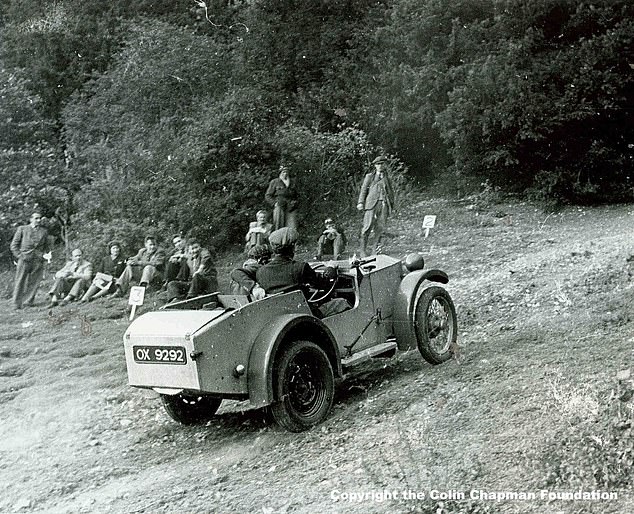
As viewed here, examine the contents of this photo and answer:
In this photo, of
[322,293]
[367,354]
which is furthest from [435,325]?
[322,293]

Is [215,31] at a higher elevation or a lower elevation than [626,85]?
higher

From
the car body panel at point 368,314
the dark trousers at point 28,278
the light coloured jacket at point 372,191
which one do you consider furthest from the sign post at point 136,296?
the car body panel at point 368,314

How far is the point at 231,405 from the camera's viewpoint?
671 centimetres

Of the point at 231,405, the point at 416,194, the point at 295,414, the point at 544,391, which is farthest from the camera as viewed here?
the point at 416,194

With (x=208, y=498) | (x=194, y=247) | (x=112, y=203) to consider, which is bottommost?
(x=208, y=498)

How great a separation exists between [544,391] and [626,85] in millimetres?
6347

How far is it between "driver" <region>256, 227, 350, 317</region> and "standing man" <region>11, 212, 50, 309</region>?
5373mm

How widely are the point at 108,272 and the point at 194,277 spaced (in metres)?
1.57

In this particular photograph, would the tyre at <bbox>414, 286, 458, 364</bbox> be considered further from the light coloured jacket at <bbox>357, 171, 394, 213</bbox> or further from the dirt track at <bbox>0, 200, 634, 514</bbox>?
the light coloured jacket at <bbox>357, 171, 394, 213</bbox>

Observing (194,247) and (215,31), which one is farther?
(215,31)

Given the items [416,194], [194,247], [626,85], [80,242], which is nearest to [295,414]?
[194,247]

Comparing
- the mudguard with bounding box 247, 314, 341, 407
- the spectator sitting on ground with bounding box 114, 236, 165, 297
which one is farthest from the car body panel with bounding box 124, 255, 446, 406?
the spectator sitting on ground with bounding box 114, 236, 165, 297

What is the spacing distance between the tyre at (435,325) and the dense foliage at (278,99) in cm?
470

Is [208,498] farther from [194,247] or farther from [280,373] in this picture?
[194,247]
